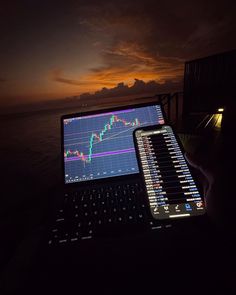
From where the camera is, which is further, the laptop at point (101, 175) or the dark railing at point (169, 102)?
the dark railing at point (169, 102)

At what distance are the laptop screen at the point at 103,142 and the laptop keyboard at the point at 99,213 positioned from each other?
112mm

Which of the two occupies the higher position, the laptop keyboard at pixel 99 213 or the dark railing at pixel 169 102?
the dark railing at pixel 169 102

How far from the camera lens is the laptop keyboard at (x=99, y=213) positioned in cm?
Result: 62

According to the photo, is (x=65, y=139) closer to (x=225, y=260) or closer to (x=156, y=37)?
(x=225, y=260)

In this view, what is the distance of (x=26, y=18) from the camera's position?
8.95 ft

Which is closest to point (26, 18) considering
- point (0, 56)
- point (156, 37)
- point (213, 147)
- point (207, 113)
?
point (0, 56)

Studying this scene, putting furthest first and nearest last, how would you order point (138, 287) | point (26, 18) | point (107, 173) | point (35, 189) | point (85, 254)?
point (35, 189) → point (26, 18) → point (107, 173) → point (85, 254) → point (138, 287)

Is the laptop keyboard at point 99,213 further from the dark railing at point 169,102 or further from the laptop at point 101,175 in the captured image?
the dark railing at point 169,102

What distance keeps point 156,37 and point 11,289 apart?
13.6 feet

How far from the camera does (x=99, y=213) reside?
0.68m

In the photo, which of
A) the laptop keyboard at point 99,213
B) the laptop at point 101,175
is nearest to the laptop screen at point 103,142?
the laptop at point 101,175

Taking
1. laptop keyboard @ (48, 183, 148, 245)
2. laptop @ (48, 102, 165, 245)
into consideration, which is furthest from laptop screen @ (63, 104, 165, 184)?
laptop keyboard @ (48, 183, 148, 245)

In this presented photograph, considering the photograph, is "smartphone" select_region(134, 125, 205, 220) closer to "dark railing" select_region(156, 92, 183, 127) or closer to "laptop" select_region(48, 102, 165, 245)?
"laptop" select_region(48, 102, 165, 245)

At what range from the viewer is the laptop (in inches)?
25.0
